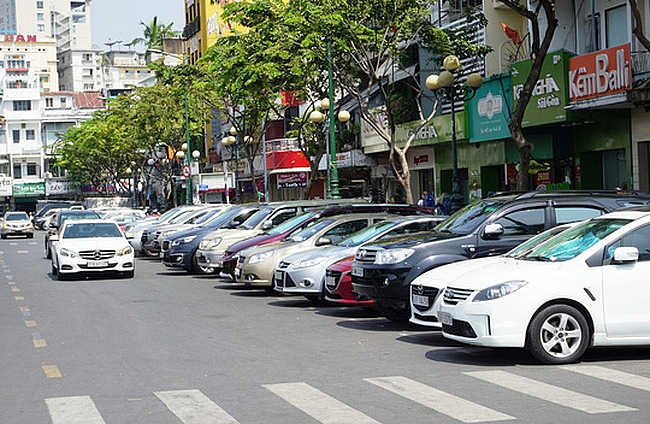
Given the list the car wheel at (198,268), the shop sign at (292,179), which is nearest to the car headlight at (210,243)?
the car wheel at (198,268)

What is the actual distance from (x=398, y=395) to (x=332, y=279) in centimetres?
660

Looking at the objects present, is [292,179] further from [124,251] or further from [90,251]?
[90,251]

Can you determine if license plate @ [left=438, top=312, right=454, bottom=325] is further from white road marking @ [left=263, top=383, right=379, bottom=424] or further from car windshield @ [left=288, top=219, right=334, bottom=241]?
car windshield @ [left=288, top=219, right=334, bottom=241]

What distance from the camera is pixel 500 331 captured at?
1055 centimetres

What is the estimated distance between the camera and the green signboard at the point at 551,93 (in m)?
26.3

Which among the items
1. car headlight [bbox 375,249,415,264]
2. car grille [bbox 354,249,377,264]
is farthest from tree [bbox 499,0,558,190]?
car headlight [bbox 375,249,415,264]

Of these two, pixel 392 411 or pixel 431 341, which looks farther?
pixel 431 341

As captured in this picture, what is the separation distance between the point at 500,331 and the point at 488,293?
1.43 feet

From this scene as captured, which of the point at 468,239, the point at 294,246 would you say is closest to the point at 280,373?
the point at 468,239

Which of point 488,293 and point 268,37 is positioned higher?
point 268,37

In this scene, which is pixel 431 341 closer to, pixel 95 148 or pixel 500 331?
pixel 500 331

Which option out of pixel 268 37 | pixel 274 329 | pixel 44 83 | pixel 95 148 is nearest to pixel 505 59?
pixel 268 37

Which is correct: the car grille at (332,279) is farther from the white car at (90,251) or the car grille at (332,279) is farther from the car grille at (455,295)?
the white car at (90,251)

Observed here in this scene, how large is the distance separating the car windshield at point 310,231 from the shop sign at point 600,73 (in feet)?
27.7
